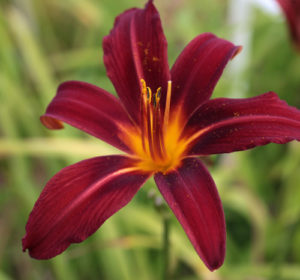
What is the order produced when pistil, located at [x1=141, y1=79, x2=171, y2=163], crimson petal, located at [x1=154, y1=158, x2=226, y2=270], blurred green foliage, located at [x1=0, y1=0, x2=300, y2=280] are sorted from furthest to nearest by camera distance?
blurred green foliage, located at [x1=0, y1=0, x2=300, y2=280] < pistil, located at [x1=141, y1=79, x2=171, y2=163] < crimson petal, located at [x1=154, y1=158, x2=226, y2=270]

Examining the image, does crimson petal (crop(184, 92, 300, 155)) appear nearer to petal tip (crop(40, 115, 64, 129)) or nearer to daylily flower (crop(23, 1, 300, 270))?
daylily flower (crop(23, 1, 300, 270))

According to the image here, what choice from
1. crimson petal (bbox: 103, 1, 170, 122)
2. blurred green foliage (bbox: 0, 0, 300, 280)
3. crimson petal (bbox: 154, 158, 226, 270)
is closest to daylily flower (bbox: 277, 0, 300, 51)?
blurred green foliage (bbox: 0, 0, 300, 280)

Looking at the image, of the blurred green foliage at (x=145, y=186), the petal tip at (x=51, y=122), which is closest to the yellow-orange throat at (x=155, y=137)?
the petal tip at (x=51, y=122)

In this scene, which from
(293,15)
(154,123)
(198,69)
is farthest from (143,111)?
(293,15)

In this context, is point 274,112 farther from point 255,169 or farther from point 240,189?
point 255,169

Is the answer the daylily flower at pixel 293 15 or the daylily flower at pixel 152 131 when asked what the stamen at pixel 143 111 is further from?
the daylily flower at pixel 293 15
